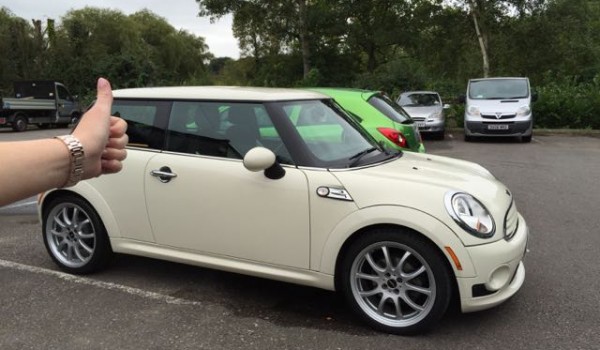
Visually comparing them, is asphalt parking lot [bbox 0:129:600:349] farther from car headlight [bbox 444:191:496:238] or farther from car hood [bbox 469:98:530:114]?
car hood [bbox 469:98:530:114]

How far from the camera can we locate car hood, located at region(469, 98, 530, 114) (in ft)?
47.8

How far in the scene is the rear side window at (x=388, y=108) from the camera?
764cm

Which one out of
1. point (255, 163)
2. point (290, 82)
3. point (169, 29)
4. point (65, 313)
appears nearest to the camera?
point (255, 163)

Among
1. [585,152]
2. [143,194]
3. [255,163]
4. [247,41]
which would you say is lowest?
[585,152]

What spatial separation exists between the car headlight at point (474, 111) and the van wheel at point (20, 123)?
17.8 meters

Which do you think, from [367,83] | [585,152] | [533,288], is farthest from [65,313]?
[367,83]

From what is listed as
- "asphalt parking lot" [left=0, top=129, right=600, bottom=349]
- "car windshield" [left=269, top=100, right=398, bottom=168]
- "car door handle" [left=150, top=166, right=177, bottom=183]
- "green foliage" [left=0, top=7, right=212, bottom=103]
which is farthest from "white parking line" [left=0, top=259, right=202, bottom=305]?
"green foliage" [left=0, top=7, right=212, bottom=103]

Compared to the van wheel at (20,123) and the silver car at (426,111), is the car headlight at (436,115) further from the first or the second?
the van wheel at (20,123)

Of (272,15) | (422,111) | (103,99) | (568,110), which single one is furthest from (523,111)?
(272,15)

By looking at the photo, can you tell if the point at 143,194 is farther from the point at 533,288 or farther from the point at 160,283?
the point at 533,288

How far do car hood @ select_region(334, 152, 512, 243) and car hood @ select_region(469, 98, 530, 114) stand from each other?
11377 millimetres

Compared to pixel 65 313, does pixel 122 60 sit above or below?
above

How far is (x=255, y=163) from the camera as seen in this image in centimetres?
347

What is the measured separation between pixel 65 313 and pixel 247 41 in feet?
147
